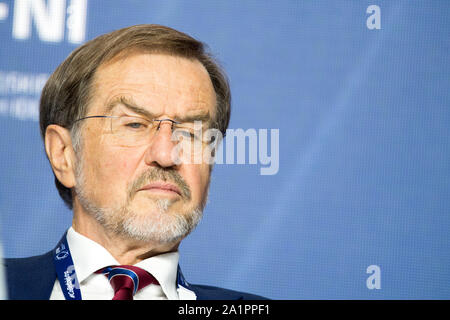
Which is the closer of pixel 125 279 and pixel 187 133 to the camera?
pixel 125 279

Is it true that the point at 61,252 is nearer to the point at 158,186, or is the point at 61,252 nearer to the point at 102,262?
the point at 102,262

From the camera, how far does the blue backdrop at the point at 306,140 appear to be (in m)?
2.08

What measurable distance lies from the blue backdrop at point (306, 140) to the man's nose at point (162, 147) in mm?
392

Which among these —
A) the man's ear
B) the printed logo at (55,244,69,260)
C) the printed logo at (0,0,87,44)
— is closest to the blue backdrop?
the printed logo at (0,0,87,44)

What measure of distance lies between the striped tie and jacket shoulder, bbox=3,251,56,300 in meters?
0.15

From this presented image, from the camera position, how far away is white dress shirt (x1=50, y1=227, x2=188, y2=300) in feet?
5.65

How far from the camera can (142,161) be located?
68.7 inches

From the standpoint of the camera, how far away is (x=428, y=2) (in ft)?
7.48

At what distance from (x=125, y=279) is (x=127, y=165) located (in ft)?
1.06

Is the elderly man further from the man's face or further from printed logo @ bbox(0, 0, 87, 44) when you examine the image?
printed logo @ bbox(0, 0, 87, 44)

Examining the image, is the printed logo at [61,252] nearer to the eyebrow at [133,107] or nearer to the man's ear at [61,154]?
the man's ear at [61,154]

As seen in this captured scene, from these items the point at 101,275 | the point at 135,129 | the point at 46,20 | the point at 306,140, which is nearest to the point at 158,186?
the point at 135,129

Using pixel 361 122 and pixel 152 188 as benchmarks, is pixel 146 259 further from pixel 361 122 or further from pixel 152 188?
pixel 361 122

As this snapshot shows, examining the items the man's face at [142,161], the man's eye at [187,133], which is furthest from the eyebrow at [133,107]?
the man's eye at [187,133]
